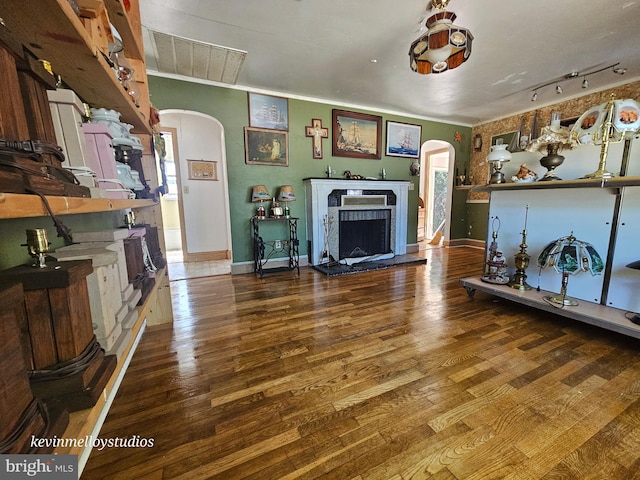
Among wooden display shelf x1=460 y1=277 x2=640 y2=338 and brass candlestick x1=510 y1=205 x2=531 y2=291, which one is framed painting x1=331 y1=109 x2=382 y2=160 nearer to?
brass candlestick x1=510 y1=205 x2=531 y2=291

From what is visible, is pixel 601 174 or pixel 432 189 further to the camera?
pixel 432 189

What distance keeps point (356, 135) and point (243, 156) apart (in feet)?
6.25

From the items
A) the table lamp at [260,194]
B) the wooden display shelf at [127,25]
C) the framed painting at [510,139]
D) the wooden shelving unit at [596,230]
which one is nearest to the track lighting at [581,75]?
the framed painting at [510,139]

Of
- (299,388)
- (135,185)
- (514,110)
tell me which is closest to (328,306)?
(299,388)

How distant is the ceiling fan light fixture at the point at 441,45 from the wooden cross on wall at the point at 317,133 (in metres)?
2.03

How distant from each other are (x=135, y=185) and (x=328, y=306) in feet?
5.99

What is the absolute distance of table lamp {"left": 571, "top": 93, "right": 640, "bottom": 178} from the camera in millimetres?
1759

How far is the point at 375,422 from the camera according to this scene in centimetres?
120

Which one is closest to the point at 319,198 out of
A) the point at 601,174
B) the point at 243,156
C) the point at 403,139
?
the point at 243,156

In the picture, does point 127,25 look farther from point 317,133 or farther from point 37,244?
point 317,133

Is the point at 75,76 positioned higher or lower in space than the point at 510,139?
lower

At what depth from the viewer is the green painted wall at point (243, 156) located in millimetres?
3215

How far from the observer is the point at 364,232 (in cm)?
429

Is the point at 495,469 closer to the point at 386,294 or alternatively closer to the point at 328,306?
the point at 328,306
